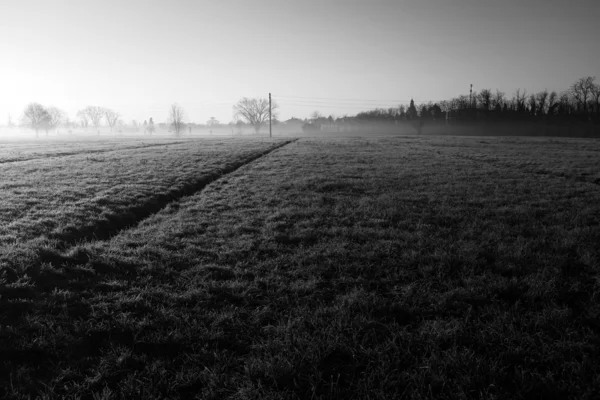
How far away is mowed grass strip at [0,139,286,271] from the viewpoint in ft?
22.4

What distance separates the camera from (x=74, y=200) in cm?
1052

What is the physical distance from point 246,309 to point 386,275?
99.4 inches

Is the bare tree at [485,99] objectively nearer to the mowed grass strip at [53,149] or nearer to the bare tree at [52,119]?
the mowed grass strip at [53,149]

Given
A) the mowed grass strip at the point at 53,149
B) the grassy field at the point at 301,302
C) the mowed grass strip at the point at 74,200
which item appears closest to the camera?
the grassy field at the point at 301,302

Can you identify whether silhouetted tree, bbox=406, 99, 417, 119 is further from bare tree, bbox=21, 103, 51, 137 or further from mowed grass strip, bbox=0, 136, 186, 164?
bare tree, bbox=21, 103, 51, 137

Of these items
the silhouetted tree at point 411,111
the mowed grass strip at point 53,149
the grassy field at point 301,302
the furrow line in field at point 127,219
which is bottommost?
the grassy field at point 301,302

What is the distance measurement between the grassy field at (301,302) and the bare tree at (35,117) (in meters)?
160

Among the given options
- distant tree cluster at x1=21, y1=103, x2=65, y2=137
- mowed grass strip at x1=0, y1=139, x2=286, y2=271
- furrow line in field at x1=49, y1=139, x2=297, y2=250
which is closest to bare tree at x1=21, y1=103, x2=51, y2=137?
distant tree cluster at x1=21, y1=103, x2=65, y2=137

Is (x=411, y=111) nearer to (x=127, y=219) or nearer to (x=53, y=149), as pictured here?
(x=53, y=149)

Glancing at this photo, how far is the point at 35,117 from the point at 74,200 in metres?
161

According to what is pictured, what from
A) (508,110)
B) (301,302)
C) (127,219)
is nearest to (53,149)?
(127,219)

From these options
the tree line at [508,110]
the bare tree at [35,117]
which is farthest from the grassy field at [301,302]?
the bare tree at [35,117]

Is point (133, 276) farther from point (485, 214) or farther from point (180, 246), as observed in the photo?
point (485, 214)

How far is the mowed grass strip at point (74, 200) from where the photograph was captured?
684cm
